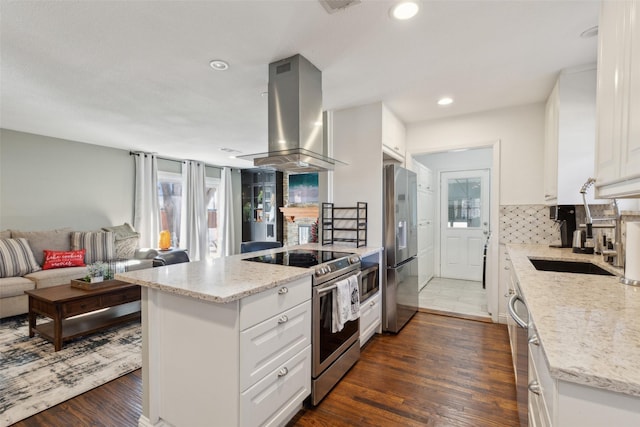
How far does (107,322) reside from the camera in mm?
3008

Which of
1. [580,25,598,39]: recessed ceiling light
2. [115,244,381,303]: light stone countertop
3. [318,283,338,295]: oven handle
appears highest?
[580,25,598,39]: recessed ceiling light

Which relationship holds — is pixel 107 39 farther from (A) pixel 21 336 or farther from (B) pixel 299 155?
(A) pixel 21 336

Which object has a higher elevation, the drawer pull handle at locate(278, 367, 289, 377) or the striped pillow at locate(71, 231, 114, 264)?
the striped pillow at locate(71, 231, 114, 264)

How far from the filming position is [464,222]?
17.5 ft

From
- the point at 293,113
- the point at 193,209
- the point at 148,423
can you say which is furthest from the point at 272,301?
the point at 193,209

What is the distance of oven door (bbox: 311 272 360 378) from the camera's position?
1.91 m

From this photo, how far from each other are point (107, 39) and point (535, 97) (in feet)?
12.4

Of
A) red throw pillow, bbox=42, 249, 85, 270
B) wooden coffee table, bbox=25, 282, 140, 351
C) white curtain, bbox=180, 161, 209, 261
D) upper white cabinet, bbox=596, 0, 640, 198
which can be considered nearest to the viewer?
upper white cabinet, bbox=596, 0, 640, 198

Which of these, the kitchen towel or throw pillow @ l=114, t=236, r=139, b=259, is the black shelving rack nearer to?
the kitchen towel

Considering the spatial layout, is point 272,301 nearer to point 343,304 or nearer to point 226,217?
point 343,304

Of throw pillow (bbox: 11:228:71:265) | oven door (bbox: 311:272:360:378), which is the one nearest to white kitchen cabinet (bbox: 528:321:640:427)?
oven door (bbox: 311:272:360:378)

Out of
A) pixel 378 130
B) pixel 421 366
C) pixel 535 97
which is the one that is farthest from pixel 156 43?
pixel 535 97

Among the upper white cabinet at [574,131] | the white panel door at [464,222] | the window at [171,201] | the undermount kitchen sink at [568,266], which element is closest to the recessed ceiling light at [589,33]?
the upper white cabinet at [574,131]

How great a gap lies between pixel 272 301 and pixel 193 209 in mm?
5610
